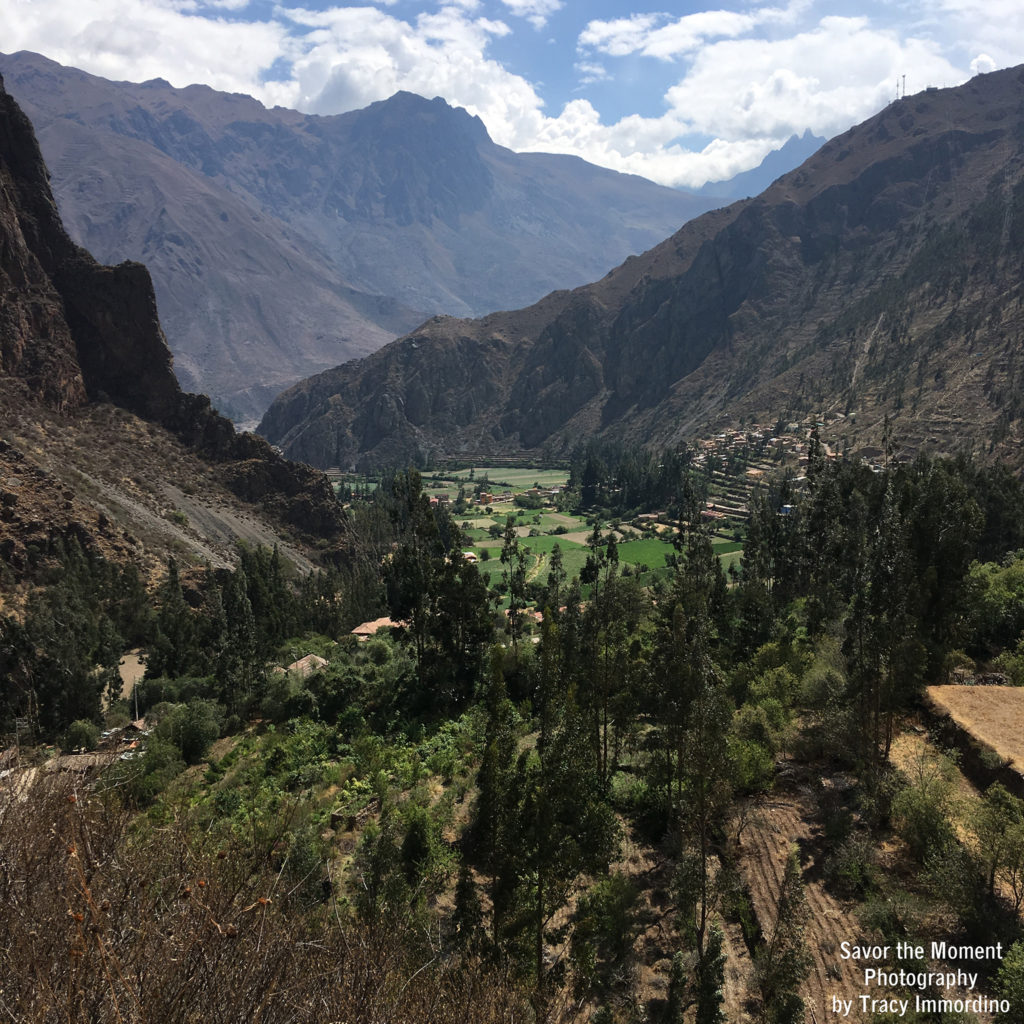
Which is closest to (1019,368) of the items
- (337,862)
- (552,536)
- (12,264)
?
(552,536)

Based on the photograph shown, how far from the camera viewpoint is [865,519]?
1641 inches

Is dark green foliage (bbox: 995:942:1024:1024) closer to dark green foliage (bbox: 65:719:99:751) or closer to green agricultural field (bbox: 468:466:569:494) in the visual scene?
dark green foliage (bbox: 65:719:99:751)

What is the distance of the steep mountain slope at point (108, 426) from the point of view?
222 feet

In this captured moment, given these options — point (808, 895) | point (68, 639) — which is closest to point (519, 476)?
point (68, 639)

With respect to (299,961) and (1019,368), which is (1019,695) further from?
(1019,368)

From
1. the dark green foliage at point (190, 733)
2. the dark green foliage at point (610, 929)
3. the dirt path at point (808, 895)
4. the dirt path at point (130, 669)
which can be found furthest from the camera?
the dirt path at point (130, 669)

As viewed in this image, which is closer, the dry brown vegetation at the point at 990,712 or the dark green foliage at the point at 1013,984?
the dark green foliage at the point at 1013,984

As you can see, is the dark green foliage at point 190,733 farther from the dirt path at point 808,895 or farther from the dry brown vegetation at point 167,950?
the dirt path at point 808,895

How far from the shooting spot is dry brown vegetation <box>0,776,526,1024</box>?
638 cm

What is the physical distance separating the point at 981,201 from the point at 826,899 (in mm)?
204740

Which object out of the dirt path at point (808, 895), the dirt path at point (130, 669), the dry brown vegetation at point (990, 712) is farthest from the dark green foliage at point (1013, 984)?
the dirt path at point (130, 669)

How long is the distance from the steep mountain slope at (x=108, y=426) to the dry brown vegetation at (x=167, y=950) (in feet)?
202

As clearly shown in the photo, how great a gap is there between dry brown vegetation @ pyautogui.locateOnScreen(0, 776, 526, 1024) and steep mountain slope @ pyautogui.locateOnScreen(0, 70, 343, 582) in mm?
61467

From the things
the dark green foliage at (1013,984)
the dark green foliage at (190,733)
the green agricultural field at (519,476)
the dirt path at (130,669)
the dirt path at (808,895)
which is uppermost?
the dark green foliage at (1013,984)
